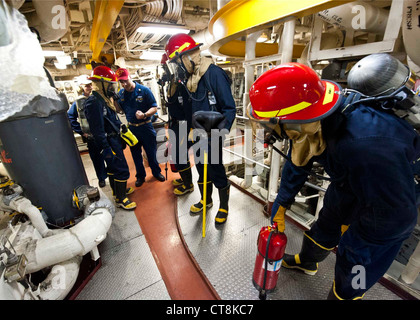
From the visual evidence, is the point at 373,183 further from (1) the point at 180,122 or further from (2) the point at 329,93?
(1) the point at 180,122

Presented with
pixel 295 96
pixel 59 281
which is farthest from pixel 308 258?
pixel 59 281

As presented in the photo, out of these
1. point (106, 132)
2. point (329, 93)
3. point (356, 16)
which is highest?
point (356, 16)

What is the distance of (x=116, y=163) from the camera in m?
2.68

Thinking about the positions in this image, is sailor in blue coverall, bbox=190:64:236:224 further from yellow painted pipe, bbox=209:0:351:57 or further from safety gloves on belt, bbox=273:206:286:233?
safety gloves on belt, bbox=273:206:286:233

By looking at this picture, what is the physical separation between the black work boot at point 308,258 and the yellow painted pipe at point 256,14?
1751 millimetres

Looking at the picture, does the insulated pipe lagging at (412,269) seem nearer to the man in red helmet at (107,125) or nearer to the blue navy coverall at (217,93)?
the blue navy coverall at (217,93)

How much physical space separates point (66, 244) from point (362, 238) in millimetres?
2074

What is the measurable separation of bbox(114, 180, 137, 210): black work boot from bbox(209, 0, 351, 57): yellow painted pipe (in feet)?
7.55

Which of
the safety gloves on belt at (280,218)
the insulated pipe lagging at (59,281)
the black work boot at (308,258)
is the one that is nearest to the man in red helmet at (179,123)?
the safety gloves on belt at (280,218)

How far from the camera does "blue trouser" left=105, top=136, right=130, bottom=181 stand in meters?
2.64

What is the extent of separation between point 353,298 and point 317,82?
4.49ft

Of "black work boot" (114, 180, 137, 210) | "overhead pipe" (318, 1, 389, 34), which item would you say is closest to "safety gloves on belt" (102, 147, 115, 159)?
"black work boot" (114, 180, 137, 210)

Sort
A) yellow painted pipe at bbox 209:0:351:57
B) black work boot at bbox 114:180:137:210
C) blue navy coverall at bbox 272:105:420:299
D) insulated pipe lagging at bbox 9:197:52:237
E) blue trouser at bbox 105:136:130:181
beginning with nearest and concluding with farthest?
1. blue navy coverall at bbox 272:105:420:299
2. yellow painted pipe at bbox 209:0:351:57
3. insulated pipe lagging at bbox 9:197:52:237
4. blue trouser at bbox 105:136:130:181
5. black work boot at bbox 114:180:137:210
